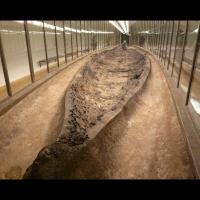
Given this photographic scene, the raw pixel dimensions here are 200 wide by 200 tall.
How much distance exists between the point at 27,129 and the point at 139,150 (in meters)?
1.29

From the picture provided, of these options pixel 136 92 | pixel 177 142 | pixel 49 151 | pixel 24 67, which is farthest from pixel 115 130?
pixel 24 67

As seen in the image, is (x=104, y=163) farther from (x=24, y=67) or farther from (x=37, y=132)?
(x=24, y=67)

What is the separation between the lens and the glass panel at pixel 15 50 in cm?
952

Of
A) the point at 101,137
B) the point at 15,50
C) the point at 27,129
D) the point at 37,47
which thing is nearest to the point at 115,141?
the point at 101,137

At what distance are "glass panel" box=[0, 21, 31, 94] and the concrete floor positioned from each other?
6.67m

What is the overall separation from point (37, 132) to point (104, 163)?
0.98 m

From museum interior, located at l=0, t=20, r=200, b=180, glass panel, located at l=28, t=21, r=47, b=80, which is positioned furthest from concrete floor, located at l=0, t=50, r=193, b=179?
glass panel, located at l=28, t=21, r=47, b=80

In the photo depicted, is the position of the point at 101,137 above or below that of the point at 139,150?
above

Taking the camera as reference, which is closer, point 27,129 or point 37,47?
point 27,129

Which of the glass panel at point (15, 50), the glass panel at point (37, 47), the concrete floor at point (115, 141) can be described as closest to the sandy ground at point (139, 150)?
the concrete floor at point (115, 141)

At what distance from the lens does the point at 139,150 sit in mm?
2225

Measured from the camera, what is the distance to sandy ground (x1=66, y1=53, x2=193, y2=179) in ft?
6.02

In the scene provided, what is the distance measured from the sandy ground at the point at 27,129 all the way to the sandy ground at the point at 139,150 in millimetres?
583

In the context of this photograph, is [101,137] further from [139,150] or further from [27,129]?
[27,129]
